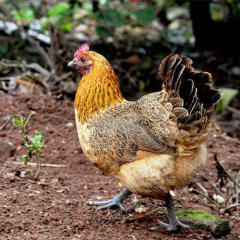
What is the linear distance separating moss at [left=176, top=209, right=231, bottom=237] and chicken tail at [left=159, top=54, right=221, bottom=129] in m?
0.92

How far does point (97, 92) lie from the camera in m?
4.33

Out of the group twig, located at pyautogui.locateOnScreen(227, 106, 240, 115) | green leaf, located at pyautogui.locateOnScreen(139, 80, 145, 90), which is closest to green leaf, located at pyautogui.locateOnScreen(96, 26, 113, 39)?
green leaf, located at pyautogui.locateOnScreen(139, 80, 145, 90)

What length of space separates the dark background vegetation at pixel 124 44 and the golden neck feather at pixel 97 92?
6.81 ft

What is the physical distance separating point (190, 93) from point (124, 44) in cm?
603

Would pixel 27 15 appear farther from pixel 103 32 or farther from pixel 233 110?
pixel 233 110

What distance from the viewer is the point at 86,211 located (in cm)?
428

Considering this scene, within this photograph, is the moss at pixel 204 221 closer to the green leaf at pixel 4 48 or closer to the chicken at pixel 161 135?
the chicken at pixel 161 135

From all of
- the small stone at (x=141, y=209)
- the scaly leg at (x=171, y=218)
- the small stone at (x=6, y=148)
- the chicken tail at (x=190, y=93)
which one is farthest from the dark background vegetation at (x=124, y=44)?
the scaly leg at (x=171, y=218)

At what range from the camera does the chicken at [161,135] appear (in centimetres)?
383

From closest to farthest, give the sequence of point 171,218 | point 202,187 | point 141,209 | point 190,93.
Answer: point 190,93 → point 171,218 → point 141,209 → point 202,187

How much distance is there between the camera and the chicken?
3.83m

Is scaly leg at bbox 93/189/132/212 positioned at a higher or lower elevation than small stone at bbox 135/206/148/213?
higher

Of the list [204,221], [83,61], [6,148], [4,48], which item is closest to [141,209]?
[204,221]

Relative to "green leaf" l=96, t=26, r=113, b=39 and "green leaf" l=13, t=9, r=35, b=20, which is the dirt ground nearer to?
"green leaf" l=96, t=26, r=113, b=39
